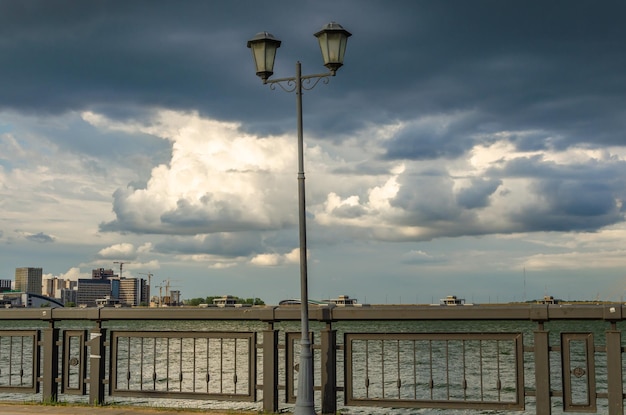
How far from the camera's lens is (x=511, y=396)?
28391 mm

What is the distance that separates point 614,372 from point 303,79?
20.6ft

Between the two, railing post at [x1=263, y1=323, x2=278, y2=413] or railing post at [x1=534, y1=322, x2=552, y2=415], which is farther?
railing post at [x1=263, y1=323, x2=278, y2=413]

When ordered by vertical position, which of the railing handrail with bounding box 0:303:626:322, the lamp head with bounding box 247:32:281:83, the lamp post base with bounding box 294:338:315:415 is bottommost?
the lamp post base with bounding box 294:338:315:415

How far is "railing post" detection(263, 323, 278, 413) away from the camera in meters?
11.2

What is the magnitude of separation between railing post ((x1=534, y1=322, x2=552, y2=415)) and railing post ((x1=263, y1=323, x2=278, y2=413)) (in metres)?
3.84

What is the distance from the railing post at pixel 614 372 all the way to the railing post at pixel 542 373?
0.81 meters

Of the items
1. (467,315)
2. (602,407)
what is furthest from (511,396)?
(467,315)

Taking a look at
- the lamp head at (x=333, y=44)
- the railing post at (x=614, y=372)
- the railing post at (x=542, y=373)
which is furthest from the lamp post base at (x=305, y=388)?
the lamp head at (x=333, y=44)

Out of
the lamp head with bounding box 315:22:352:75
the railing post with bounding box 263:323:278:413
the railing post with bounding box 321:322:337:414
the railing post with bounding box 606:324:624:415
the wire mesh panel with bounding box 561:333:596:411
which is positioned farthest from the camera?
the lamp head with bounding box 315:22:352:75

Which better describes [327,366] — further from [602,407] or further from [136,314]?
[602,407]

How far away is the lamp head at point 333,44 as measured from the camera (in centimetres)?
1144

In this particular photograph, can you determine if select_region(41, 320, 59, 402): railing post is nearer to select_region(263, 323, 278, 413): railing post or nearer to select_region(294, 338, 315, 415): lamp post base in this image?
select_region(263, 323, 278, 413): railing post

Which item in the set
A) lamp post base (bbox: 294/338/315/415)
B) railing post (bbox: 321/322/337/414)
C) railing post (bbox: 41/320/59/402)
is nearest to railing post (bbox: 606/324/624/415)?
railing post (bbox: 321/322/337/414)

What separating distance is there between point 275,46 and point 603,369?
2828 centimetres
